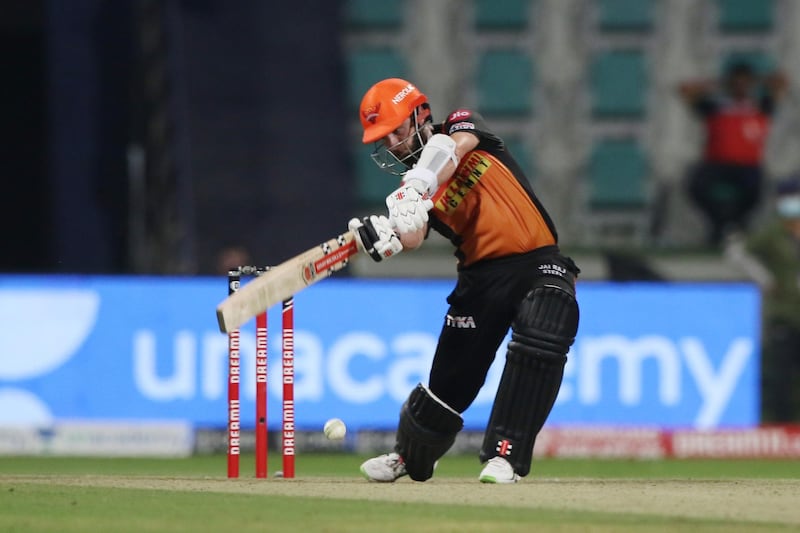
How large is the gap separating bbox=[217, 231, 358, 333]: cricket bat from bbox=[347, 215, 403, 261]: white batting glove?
0.27 ft

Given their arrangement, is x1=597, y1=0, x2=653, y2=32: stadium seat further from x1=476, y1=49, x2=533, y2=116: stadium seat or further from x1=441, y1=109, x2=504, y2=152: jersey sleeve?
x1=441, y1=109, x2=504, y2=152: jersey sleeve

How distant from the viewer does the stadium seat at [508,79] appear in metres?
16.8

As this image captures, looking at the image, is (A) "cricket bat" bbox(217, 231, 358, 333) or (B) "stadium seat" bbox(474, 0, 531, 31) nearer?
(A) "cricket bat" bbox(217, 231, 358, 333)

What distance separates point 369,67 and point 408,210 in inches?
372

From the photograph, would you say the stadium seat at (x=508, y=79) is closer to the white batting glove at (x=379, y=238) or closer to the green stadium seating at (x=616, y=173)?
the green stadium seating at (x=616, y=173)

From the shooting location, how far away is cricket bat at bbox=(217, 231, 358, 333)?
7098 mm

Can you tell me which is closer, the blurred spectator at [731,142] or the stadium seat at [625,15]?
the blurred spectator at [731,142]

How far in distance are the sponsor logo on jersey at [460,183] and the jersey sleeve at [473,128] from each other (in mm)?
82

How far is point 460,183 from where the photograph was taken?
764 centimetres

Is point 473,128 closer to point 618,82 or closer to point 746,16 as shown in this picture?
point 618,82

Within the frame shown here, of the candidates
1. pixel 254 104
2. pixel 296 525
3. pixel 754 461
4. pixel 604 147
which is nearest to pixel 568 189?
pixel 604 147

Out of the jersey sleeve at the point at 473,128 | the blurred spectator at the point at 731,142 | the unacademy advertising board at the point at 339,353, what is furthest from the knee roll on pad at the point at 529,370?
the blurred spectator at the point at 731,142

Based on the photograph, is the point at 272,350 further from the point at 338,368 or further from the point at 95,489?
the point at 95,489

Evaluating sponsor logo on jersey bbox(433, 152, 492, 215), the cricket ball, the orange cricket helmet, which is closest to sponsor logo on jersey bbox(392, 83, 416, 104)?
the orange cricket helmet
